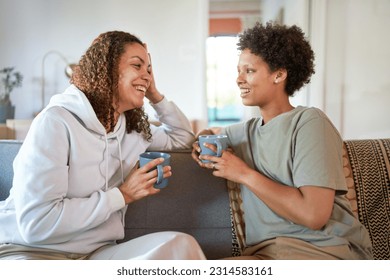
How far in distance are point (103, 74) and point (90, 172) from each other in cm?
21

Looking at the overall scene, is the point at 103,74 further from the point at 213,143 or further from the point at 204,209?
the point at 204,209

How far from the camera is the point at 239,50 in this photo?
0.96 meters

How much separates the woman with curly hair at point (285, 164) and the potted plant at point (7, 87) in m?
0.99

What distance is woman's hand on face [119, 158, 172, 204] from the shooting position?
75cm

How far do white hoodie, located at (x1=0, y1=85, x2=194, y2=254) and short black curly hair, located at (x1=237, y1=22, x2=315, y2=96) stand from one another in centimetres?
37

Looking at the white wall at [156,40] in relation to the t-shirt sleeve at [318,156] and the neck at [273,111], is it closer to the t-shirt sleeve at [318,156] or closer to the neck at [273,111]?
the neck at [273,111]

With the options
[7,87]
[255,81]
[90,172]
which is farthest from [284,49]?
[7,87]

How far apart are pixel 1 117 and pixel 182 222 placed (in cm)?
98

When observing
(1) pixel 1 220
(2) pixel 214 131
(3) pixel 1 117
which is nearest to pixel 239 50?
(2) pixel 214 131

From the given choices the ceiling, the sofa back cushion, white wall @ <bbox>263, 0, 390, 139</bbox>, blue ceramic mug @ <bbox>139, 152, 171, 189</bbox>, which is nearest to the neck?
blue ceramic mug @ <bbox>139, 152, 171, 189</bbox>

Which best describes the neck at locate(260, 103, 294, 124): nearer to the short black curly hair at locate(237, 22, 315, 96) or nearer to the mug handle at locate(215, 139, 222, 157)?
the short black curly hair at locate(237, 22, 315, 96)

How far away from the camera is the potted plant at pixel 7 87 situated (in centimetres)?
155

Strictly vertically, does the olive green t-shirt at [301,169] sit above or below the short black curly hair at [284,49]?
below

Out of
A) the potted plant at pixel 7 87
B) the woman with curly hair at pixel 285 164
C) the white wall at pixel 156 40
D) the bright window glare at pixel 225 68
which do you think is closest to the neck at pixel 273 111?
the woman with curly hair at pixel 285 164
